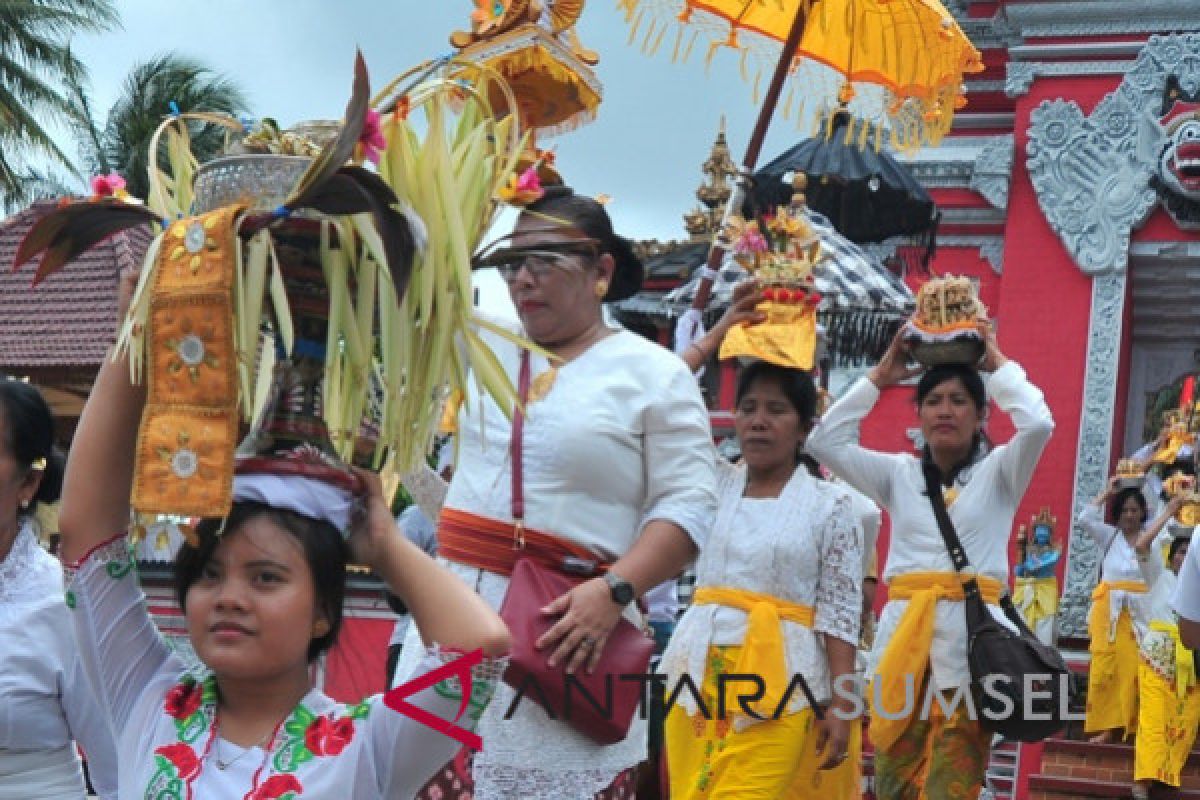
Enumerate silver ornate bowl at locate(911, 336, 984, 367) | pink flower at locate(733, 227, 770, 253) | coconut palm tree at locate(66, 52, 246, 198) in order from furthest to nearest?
coconut palm tree at locate(66, 52, 246, 198)
silver ornate bowl at locate(911, 336, 984, 367)
pink flower at locate(733, 227, 770, 253)

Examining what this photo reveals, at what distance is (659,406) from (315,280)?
1657 mm

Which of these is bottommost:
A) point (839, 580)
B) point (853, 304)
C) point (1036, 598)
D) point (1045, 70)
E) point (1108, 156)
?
point (839, 580)

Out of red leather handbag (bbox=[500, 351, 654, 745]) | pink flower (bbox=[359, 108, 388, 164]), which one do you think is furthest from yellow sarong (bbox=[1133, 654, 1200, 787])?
pink flower (bbox=[359, 108, 388, 164])

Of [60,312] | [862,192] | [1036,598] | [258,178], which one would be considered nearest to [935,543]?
[258,178]

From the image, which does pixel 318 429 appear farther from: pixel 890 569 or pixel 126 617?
pixel 890 569

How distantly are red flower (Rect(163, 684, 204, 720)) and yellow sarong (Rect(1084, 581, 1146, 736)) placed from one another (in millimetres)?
9106

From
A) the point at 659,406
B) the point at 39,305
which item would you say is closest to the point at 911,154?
the point at 659,406

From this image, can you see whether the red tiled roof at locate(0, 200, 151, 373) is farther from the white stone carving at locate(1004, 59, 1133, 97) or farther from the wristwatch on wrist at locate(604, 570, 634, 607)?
the wristwatch on wrist at locate(604, 570, 634, 607)

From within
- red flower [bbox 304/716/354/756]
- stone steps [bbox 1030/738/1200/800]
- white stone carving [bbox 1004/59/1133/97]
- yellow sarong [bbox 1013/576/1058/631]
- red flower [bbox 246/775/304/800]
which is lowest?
stone steps [bbox 1030/738/1200/800]

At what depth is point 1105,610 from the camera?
11445 mm

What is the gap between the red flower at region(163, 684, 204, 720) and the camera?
9.41 ft

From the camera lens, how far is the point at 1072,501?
16094mm

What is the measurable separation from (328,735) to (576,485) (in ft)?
4.80

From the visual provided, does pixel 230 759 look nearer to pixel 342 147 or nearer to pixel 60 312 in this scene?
pixel 342 147
